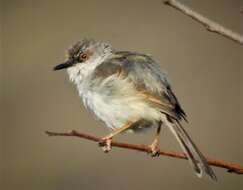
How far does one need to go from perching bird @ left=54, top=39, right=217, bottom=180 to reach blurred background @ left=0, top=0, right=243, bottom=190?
350cm

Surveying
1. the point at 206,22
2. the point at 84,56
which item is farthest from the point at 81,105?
the point at 206,22

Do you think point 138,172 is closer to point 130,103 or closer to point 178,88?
point 178,88

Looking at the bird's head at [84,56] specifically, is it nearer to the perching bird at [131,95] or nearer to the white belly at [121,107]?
the perching bird at [131,95]

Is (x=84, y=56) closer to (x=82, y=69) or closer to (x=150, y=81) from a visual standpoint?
(x=82, y=69)

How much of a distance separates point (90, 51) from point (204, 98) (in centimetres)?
708

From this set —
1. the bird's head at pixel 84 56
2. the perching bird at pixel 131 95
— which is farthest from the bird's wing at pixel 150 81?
the bird's head at pixel 84 56

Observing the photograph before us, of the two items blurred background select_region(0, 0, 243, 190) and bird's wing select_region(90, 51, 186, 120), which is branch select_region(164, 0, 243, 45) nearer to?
bird's wing select_region(90, 51, 186, 120)

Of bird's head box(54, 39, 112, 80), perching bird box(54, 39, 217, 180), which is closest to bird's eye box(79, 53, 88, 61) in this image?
bird's head box(54, 39, 112, 80)

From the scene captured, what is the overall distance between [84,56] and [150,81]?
1122mm

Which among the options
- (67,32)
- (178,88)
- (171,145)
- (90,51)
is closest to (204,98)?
(178,88)

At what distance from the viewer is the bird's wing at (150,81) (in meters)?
5.15

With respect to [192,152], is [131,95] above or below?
above

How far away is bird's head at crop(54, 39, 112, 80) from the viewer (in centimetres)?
603

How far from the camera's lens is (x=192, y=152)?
450 cm
